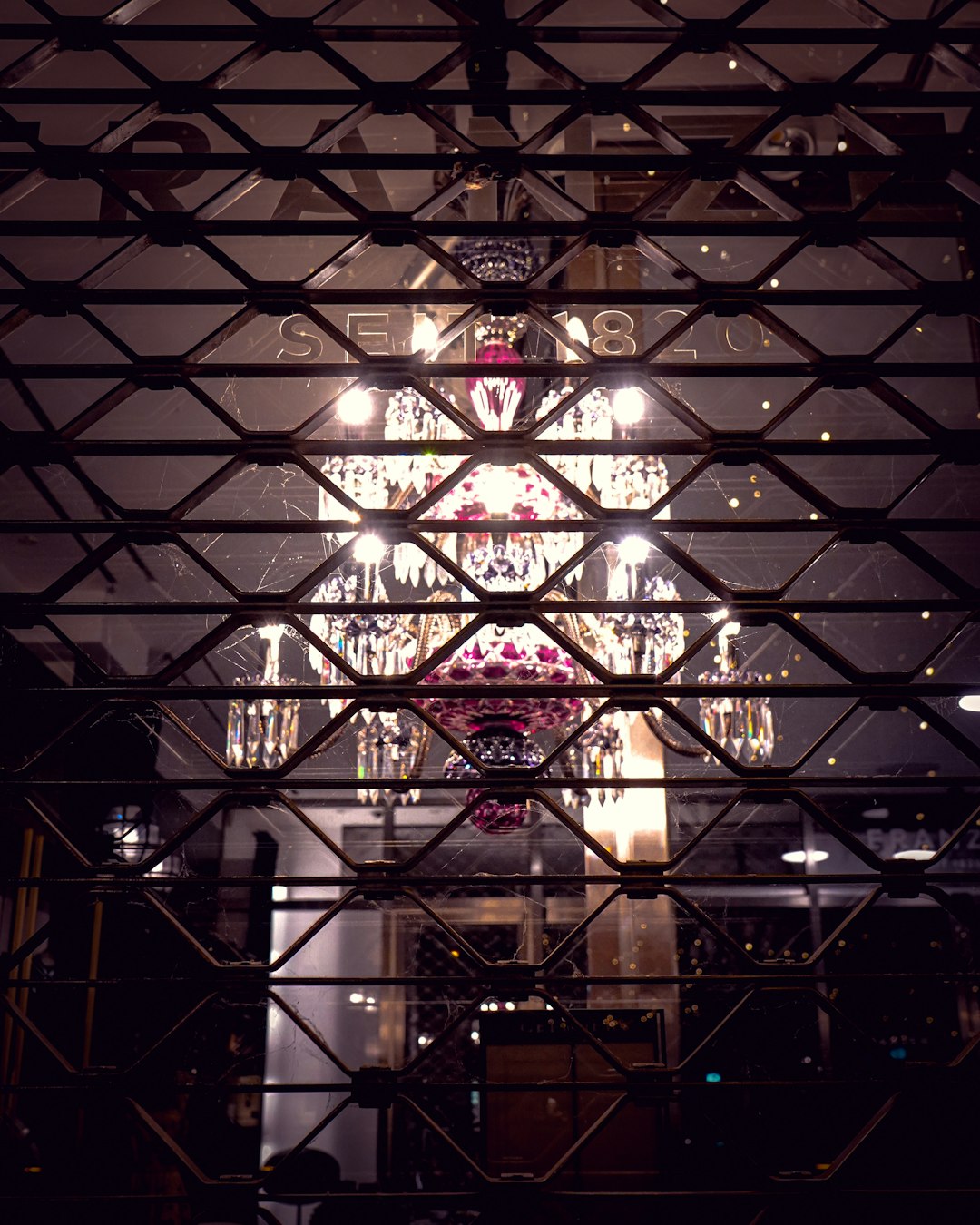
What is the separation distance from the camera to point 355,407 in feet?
6.31

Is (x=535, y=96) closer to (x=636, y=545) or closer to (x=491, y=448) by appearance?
(x=491, y=448)

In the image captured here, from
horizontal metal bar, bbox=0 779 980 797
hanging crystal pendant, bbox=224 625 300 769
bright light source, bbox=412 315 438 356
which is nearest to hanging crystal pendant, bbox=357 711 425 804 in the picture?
hanging crystal pendant, bbox=224 625 300 769

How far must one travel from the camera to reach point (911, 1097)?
58.4 inches

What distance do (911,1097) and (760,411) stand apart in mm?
1149

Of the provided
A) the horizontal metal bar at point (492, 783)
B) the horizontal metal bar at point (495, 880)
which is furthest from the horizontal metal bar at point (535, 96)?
the horizontal metal bar at point (495, 880)

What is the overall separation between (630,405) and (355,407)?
2.13ft

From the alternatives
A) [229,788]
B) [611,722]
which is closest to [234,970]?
[229,788]

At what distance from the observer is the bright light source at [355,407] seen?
1671 millimetres

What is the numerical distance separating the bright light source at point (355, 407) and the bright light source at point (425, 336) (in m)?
0.12

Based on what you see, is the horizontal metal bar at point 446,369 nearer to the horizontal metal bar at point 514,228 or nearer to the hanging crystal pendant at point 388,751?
the horizontal metal bar at point 514,228

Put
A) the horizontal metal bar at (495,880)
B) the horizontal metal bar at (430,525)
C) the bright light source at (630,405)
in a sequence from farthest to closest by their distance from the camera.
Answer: the bright light source at (630,405)
the horizontal metal bar at (430,525)
the horizontal metal bar at (495,880)

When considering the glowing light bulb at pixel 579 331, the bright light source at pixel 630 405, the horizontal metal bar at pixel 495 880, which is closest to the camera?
the horizontal metal bar at pixel 495 880

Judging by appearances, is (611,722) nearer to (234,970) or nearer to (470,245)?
(470,245)

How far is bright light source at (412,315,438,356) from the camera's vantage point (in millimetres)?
1668
